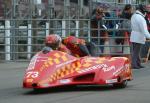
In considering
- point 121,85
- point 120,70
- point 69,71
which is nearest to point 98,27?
point 121,85

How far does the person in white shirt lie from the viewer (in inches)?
604

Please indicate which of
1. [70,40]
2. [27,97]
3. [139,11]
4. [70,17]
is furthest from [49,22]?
[27,97]

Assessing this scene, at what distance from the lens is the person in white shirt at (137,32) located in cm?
1534

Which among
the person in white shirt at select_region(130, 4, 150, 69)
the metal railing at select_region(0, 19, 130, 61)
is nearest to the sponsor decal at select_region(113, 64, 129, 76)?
the person in white shirt at select_region(130, 4, 150, 69)

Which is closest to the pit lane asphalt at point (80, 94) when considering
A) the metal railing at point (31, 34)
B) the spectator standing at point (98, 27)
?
the spectator standing at point (98, 27)

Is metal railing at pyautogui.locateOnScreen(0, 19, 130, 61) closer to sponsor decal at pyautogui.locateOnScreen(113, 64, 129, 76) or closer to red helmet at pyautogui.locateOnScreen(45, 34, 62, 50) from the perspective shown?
sponsor decal at pyautogui.locateOnScreen(113, 64, 129, 76)

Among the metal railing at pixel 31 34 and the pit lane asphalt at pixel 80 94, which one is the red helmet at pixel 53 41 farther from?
the metal railing at pixel 31 34

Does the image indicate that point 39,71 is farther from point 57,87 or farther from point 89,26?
point 89,26

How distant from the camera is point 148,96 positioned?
9945mm

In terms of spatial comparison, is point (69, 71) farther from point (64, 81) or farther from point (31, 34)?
point (31, 34)

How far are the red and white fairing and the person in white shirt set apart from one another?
455cm

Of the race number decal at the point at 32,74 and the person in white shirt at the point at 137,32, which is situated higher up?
the person in white shirt at the point at 137,32

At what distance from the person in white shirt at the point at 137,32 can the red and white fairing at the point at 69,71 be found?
4552mm

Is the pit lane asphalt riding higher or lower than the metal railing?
lower
